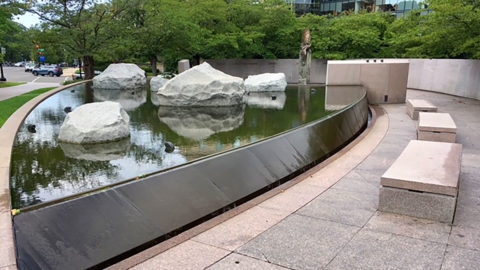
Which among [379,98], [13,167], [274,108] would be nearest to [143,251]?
[13,167]

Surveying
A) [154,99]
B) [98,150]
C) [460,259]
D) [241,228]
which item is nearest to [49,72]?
[154,99]

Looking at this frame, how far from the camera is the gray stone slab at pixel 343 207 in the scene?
495 cm

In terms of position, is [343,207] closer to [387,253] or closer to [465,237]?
[387,253]

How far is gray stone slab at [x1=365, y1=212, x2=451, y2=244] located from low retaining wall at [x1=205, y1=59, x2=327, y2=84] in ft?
93.4

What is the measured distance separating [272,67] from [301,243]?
30306 millimetres

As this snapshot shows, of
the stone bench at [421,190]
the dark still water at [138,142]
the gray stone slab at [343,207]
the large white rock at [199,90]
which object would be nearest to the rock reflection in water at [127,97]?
the dark still water at [138,142]

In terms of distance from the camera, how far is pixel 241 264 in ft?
12.5

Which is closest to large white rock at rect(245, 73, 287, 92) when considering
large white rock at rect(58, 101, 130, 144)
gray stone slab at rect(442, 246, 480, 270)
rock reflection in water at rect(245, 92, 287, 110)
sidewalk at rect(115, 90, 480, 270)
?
rock reflection in water at rect(245, 92, 287, 110)

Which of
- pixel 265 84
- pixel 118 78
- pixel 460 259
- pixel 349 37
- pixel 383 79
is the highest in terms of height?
pixel 349 37

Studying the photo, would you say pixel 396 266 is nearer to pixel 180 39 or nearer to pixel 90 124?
pixel 90 124

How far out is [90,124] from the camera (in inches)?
324

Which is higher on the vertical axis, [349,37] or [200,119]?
[349,37]

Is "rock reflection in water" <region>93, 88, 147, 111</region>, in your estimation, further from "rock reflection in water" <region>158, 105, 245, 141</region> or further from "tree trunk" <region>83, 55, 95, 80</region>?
"tree trunk" <region>83, 55, 95, 80</region>

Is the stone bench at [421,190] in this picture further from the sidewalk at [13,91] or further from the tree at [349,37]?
the tree at [349,37]
